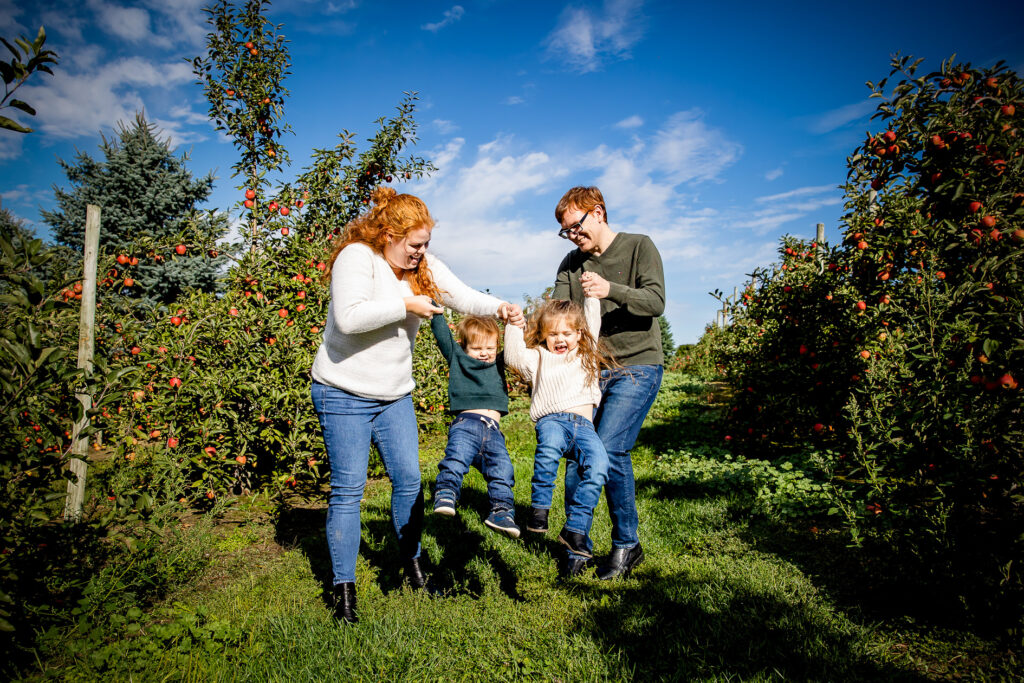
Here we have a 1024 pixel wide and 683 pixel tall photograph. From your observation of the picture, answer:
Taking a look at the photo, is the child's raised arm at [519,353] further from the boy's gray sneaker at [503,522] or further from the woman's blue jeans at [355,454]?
the boy's gray sneaker at [503,522]

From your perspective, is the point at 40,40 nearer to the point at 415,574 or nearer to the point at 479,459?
the point at 479,459

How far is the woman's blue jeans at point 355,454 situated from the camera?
256cm

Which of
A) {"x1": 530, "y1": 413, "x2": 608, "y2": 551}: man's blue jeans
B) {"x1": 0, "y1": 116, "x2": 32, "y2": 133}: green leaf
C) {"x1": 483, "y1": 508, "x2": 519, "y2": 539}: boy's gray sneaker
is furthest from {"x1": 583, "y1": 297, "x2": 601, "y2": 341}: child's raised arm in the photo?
{"x1": 0, "y1": 116, "x2": 32, "y2": 133}: green leaf

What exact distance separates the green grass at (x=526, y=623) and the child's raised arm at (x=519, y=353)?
122 cm

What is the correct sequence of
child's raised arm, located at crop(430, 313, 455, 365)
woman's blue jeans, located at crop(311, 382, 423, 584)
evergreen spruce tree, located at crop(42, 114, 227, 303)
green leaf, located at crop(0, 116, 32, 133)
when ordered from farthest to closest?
evergreen spruce tree, located at crop(42, 114, 227, 303), child's raised arm, located at crop(430, 313, 455, 365), woman's blue jeans, located at crop(311, 382, 423, 584), green leaf, located at crop(0, 116, 32, 133)

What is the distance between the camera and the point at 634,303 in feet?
8.82

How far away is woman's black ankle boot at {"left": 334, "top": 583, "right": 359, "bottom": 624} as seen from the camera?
8.54 ft

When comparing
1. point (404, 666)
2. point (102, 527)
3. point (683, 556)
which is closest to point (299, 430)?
point (102, 527)

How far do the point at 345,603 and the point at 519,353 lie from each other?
1539 mm

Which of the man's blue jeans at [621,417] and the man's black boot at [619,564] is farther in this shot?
the man's black boot at [619,564]

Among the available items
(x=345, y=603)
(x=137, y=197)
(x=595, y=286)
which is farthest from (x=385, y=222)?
(x=137, y=197)

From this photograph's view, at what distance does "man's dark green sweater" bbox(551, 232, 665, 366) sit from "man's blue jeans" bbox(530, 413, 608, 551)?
1.55ft

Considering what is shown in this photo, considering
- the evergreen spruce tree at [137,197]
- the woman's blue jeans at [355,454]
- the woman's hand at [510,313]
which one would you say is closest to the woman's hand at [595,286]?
the woman's hand at [510,313]

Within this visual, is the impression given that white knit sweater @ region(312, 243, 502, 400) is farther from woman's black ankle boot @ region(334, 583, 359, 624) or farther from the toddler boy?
woman's black ankle boot @ region(334, 583, 359, 624)
